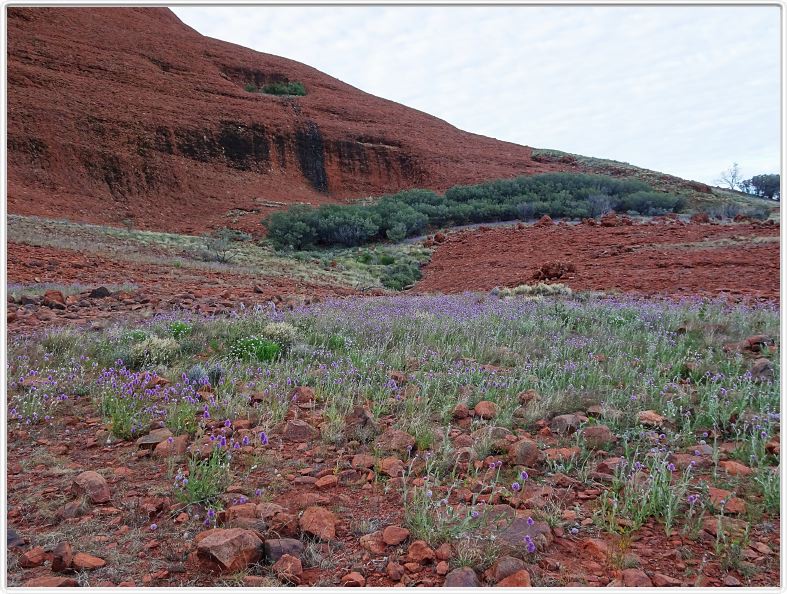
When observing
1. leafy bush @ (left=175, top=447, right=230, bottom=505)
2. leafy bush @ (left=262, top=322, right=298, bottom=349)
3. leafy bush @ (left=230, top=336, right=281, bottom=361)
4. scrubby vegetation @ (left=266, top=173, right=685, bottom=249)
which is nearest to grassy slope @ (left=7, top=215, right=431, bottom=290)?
scrubby vegetation @ (left=266, top=173, right=685, bottom=249)

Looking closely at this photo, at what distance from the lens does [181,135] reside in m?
33.0

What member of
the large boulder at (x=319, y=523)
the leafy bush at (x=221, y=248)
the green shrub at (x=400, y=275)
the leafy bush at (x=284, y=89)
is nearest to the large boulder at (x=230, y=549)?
the large boulder at (x=319, y=523)

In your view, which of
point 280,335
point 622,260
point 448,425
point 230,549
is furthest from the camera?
point 622,260

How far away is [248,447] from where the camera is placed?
274cm

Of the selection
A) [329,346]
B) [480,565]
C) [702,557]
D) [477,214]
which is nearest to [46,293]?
[329,346]

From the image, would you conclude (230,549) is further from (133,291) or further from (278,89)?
(278,89)

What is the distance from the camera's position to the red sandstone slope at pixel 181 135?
27953 millimetres

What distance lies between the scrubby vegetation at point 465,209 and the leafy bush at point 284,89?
62.2 feet

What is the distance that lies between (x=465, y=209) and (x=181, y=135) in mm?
19284

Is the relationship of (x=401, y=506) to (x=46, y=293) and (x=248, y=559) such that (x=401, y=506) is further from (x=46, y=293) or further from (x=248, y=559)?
(x=46, y=293)

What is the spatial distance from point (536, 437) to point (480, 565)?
1.23m

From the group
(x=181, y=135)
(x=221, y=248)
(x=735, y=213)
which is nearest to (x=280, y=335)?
(x=221, y=248)

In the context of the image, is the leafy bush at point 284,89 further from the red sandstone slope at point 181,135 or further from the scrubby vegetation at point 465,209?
the scrubby vegetation at point 465,209

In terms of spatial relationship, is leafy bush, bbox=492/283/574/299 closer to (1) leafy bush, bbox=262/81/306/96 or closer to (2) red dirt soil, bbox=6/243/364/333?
(2) red dirt soil, bbox=6/243/364/333
